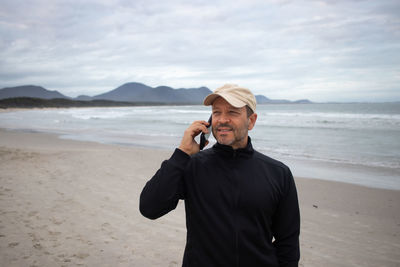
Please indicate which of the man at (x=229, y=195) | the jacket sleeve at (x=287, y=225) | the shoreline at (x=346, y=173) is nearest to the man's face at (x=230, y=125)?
the man at (x=229, y=195)

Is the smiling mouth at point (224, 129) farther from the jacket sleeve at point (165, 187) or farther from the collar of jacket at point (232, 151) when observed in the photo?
the jacket sleeve at point (165, 187)

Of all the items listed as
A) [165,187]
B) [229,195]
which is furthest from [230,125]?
[165,187]

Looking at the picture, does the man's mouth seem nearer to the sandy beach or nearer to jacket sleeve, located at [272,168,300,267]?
jacket sleeve, located at [272,168,300,267]

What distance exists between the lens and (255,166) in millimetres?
1738

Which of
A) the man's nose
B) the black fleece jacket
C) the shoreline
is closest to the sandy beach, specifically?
the shoreline

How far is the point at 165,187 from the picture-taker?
65.1 inches

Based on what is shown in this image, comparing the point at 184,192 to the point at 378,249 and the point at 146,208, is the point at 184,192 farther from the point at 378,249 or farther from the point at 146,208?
the point at 378,249

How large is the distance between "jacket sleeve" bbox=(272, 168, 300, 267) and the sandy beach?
217cm

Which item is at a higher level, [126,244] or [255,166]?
[255,166]

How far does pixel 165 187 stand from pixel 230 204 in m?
0.38

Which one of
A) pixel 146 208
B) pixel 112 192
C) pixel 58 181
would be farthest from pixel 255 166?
pixel 58 181

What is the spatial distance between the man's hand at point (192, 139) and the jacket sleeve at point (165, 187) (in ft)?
0.11

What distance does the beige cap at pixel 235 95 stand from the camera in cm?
167

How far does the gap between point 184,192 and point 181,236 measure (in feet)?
9.23
